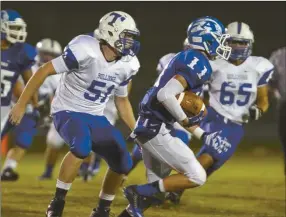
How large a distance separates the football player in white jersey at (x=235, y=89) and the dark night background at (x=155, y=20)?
760 cm

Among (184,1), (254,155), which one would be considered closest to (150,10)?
(184,1)

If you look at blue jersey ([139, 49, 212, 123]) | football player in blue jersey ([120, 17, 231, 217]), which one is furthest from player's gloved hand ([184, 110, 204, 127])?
blue jersey ([139, 49, 212, 123])

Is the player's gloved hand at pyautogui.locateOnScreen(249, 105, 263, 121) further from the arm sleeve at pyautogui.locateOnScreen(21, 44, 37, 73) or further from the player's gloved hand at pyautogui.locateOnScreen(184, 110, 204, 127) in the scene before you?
the arm sleeve at pyautogui.locateOnScreen(21, 44, 37, 73)

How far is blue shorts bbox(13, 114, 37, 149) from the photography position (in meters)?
7.52

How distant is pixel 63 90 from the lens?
5070 millimetres

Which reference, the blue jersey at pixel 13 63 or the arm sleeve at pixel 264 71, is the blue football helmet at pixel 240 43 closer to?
the arm sleeve at pixel 264 71

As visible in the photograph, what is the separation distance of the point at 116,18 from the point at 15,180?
321cm

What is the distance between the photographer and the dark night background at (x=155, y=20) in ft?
47.2

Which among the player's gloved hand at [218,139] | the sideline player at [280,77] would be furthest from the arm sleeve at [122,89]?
the sideline player at [280,77]

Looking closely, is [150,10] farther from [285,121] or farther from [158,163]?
[158,163]

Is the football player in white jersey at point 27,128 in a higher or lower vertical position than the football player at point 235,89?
lower

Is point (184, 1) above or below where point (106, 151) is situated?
below

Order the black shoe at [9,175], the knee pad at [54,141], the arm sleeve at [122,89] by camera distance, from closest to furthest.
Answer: the arm sleeve at [122,89] → the black shoe at [9,175] → the knee pad at [54,141]

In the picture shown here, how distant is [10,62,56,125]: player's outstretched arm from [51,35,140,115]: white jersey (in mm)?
62
